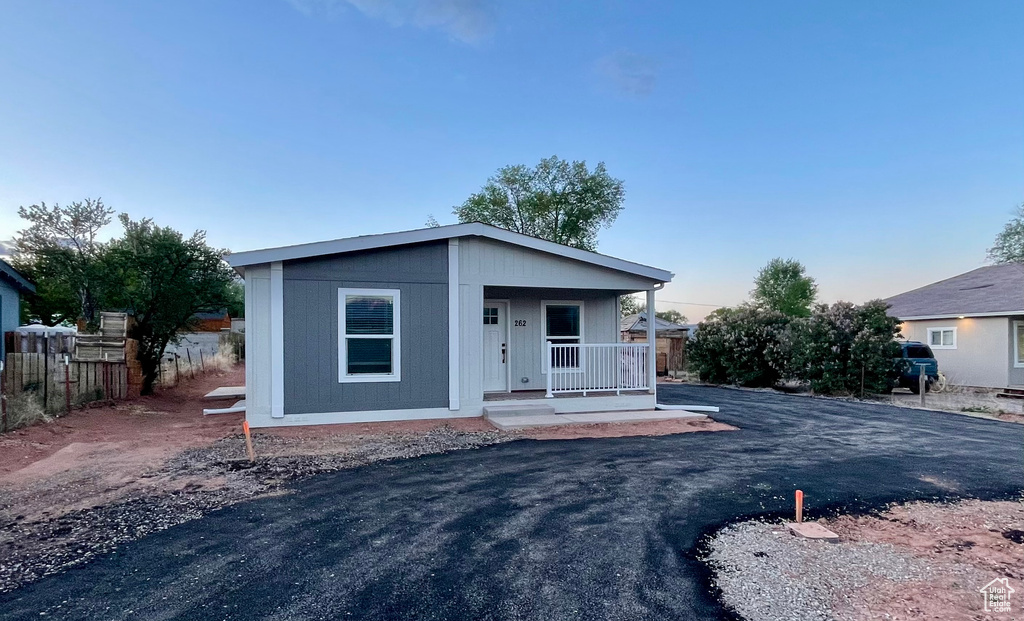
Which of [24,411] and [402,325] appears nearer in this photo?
[24,411]

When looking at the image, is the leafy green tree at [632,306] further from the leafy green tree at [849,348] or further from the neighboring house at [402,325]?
the neighboring house at [402,325]

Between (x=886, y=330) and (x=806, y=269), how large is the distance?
95.9 ft

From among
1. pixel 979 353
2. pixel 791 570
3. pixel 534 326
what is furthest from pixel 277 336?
pixel 979 353

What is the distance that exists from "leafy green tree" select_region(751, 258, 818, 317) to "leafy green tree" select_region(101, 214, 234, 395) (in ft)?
121

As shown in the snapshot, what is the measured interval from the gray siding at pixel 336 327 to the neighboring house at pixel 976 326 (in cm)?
1679

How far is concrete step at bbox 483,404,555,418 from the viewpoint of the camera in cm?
873

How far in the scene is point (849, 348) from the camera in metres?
13.6

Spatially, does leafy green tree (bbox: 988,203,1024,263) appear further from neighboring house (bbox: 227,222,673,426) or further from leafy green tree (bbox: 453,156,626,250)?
neighboring house (bbox: 227,222,673,426)

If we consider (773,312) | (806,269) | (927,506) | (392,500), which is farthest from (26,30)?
(806,269)

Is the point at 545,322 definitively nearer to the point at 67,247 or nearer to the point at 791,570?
the point at 791,570

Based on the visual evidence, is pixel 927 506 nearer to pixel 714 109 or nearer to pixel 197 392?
pixel 714 109

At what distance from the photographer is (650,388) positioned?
1002cm

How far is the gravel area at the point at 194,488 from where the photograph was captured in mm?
3434

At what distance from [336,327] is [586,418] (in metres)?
4.67
